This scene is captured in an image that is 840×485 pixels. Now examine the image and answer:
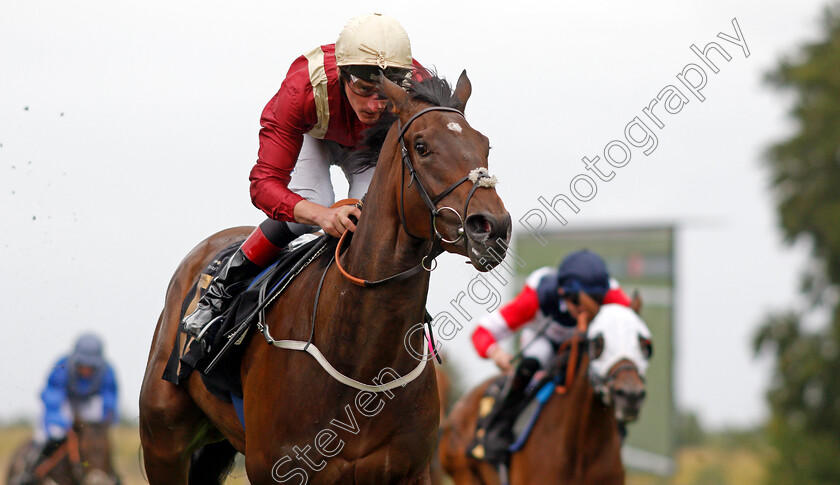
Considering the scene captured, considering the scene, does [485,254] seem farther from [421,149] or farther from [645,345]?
[645,345]

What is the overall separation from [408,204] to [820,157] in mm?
22542

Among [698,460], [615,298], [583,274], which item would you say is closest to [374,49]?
[583,274]

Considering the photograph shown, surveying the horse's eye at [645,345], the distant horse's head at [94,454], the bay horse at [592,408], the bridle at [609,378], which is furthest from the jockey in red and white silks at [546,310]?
the distant horse's head at [94,454]

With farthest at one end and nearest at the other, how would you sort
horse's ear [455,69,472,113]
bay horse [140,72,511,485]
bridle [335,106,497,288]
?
horse's ear [455,69,472,113], bay horse [140,72,511,485], bridle [335,106,497,288]

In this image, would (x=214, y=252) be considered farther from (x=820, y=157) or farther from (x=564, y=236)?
(x=820, y=157)

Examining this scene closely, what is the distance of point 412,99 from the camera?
12.1ft

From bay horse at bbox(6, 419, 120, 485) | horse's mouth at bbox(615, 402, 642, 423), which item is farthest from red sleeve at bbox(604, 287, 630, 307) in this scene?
bay horse at bbox(6, 419, 120, 485)

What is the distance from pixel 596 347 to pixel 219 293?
9.31 feet

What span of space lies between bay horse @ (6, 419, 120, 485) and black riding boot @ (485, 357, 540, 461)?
125 inches

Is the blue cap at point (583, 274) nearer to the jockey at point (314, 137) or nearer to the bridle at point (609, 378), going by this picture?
the bridle at point (609, 378)

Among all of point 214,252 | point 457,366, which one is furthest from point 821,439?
point 214,252

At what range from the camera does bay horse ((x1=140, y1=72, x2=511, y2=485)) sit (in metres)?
3.42

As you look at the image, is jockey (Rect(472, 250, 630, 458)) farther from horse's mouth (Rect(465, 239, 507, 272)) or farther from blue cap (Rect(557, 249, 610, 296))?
horse's mouth (Rect(465, 239, 507, 272))

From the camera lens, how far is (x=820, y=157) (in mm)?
23953
